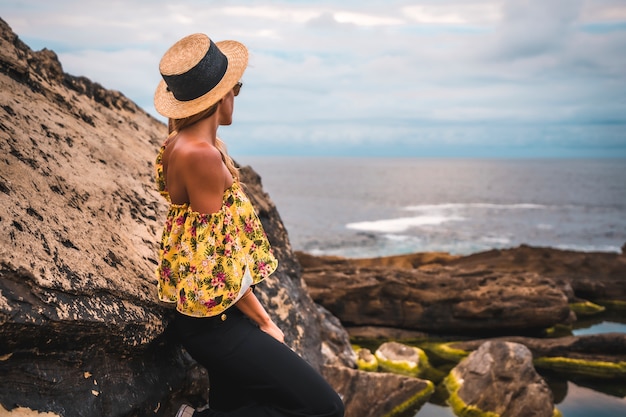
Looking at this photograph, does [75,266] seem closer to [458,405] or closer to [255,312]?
[255,312]

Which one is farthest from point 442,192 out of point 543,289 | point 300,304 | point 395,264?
point 300,304

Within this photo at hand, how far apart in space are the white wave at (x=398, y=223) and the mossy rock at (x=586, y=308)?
27.6 metres

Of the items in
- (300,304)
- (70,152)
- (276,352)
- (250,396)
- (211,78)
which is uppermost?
(211,78)

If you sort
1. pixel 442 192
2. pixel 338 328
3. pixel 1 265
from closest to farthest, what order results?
pixel 1 265 → pixel 338 328 → pixel 442 192

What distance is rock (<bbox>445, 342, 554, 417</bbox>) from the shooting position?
7.72 m

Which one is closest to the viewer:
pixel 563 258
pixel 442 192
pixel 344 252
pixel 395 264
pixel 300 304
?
pixel 300 304

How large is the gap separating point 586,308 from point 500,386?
24.8 ft

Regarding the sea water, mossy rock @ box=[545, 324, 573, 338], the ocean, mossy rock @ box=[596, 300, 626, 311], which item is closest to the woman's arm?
the sea water

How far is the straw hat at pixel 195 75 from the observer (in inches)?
140

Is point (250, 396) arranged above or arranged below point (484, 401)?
above

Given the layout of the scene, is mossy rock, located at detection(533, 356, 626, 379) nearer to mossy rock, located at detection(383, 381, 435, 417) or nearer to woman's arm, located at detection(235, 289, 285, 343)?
mossy rock, located at detection(383, 381, 435, 417)

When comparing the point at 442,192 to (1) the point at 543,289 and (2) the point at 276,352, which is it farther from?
(2) the point at 276,352

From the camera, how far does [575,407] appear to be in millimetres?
8430

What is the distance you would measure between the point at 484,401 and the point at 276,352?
17.6ft
